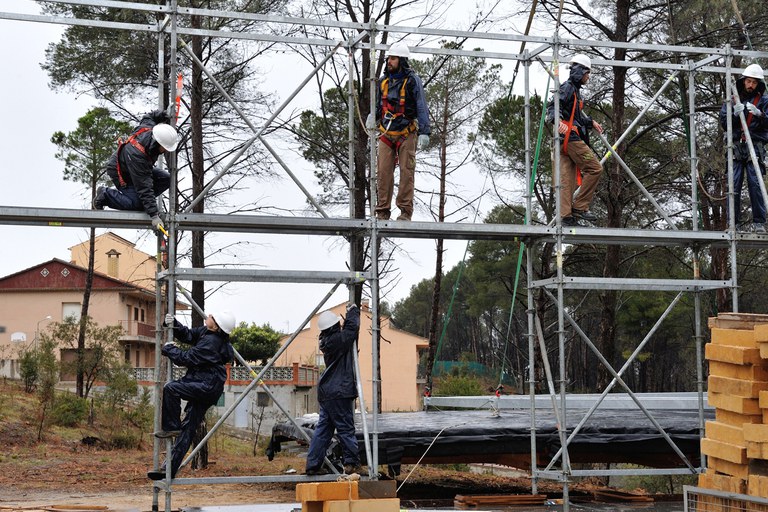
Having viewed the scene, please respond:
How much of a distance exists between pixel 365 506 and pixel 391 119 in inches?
181

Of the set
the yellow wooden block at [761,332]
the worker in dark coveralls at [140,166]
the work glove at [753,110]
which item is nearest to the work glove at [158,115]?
the worker in dark coveralls at [140,166]

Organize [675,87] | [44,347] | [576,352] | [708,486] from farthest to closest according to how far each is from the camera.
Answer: [576,352] → [675,87] → [44,347] → [708,486]

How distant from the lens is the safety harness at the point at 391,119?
37.5ft

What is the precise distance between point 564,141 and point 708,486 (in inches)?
Result: 174

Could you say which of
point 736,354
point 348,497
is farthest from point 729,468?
point 348,497

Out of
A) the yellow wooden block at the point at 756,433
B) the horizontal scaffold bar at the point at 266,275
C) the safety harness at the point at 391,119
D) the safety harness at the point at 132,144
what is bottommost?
the yellow wooden block at the point at 756,433

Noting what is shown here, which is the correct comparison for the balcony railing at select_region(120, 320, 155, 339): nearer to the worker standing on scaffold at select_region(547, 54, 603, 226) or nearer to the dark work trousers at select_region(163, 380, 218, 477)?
the worker standing on scaffold at select_region(547, 54, 603, 226)

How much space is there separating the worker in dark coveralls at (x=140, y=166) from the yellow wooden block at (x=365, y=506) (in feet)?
10.6

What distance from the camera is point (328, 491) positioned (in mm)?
9062

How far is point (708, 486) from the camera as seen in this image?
31.2ft

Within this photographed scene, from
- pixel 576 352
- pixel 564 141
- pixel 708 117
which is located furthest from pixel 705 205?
pixel 576 352

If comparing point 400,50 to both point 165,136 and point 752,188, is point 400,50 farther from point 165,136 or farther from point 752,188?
point 752,188

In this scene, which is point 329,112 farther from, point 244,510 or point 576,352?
point 576,352

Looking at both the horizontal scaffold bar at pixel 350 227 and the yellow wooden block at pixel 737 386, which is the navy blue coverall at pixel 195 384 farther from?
the yellow wooden block at pixel 737 386
